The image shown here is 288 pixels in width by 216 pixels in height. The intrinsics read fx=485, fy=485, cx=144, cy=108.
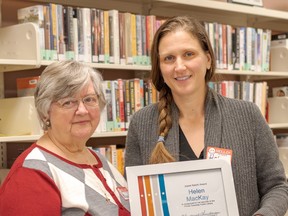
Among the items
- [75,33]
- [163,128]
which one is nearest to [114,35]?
[75,33]

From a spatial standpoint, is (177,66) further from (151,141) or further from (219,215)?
(219,215)

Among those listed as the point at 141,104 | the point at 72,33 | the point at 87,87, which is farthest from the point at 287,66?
the point at 87,87

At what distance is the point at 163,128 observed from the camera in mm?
1979

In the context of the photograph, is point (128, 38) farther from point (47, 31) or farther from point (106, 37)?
point (47, 31)

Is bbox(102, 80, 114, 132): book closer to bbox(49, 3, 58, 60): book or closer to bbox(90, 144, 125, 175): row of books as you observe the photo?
bbox(90, 144, 125, 175): row of books

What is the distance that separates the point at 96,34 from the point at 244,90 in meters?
1.35

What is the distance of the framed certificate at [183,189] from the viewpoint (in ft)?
5.56

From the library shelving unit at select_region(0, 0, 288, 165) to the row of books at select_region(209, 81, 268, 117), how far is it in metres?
0.08

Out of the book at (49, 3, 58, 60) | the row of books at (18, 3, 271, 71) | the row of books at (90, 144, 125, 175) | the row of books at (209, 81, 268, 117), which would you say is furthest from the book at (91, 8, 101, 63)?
the row of books at (209, 81, 268, 117)

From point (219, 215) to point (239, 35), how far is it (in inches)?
84.2

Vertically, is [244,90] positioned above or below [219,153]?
above

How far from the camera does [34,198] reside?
1434 mm

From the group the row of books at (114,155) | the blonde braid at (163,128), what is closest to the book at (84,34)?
the row of books at (114,155)

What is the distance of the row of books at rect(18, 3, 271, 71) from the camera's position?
8.45ft
